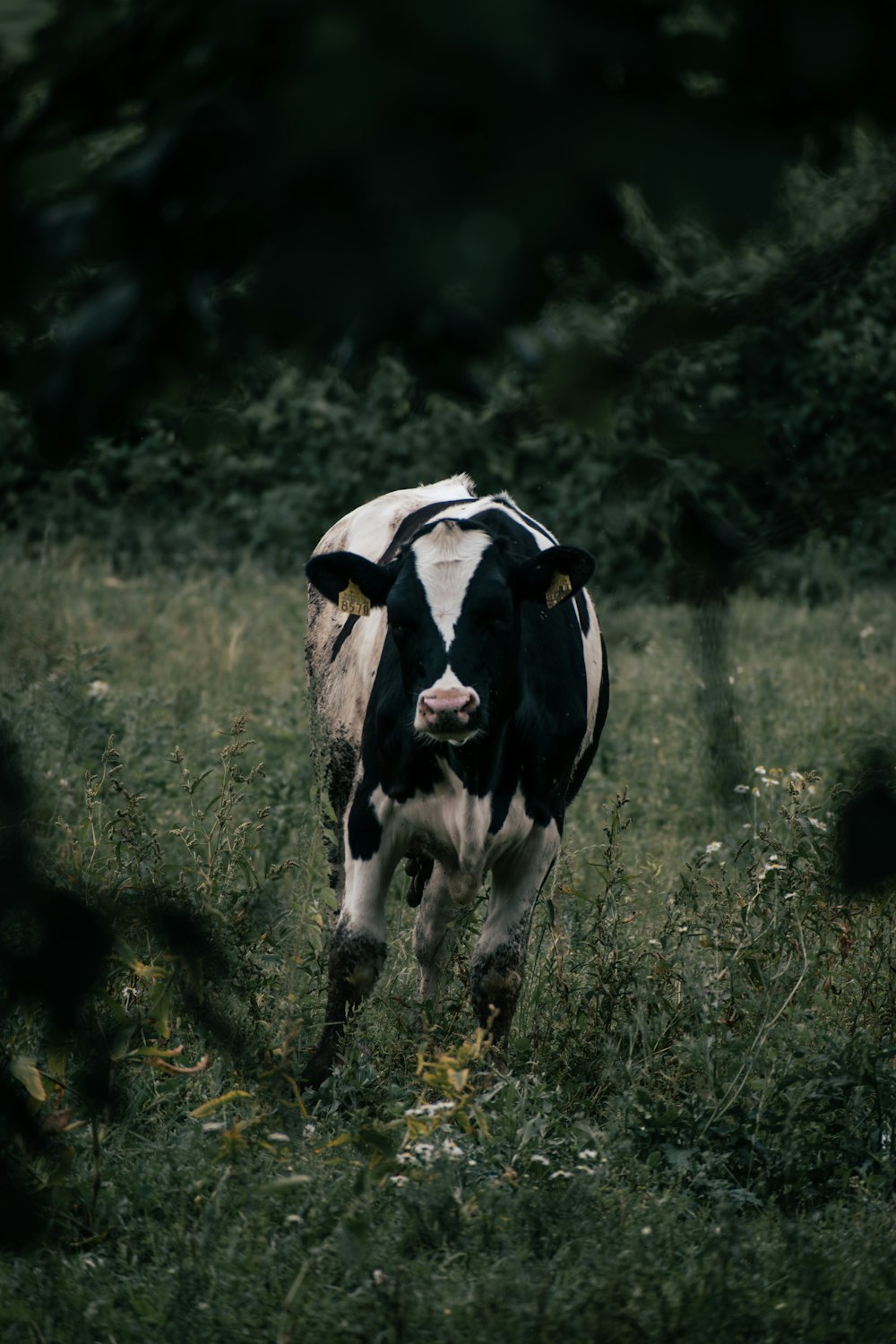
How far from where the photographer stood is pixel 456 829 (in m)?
4.99

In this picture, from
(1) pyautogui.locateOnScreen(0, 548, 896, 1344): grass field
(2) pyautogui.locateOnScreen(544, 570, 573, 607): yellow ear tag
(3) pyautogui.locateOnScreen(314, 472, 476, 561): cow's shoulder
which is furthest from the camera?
(3) pyautogui.locateOnScreen(314, 472, 476, 561): cow's shoulder

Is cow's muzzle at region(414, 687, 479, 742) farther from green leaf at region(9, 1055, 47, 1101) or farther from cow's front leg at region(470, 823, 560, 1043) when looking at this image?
green leaf at region(9, 1055, 47, 1101)

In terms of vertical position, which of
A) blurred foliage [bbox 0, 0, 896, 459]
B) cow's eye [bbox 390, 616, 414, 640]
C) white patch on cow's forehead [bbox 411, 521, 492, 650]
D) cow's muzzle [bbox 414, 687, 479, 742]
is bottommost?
cow's eye [bbox 390, 616, 414, 640]

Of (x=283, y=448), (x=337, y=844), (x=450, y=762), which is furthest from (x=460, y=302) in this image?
(x=283, y=448)

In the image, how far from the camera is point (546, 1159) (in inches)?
142

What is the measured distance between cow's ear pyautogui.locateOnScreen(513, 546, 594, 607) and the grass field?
770 millimetres

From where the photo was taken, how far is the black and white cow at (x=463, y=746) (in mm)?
4918

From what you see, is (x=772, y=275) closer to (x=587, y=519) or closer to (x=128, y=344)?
(x=128, y=344)

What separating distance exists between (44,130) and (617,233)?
0.70 m

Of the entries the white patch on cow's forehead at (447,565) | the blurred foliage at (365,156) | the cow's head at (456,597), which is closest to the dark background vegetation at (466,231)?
the blurred foliage at (365,156)

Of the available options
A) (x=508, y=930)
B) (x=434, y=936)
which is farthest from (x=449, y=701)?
(x=434, y=936)

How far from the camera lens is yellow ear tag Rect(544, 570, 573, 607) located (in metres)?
5.14

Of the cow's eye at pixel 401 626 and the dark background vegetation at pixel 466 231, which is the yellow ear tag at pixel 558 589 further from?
the dark background vegetation at pixel 466 231

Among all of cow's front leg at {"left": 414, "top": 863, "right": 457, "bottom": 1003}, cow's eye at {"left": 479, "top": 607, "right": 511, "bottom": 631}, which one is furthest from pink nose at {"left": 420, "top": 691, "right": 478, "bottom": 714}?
cow's front leg at {"left": 414, "top": 863, "right": 457, "bottom": 1003}
